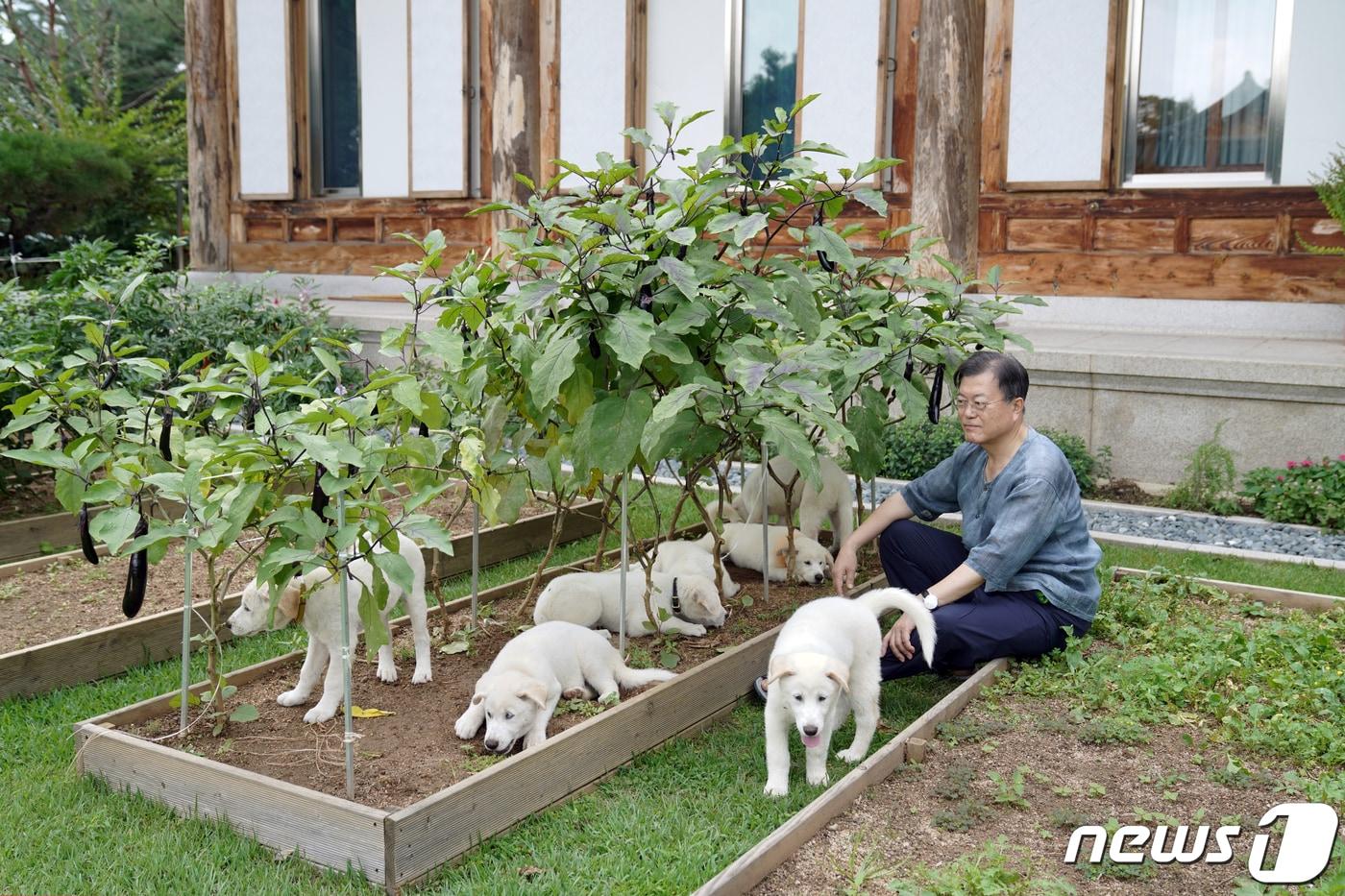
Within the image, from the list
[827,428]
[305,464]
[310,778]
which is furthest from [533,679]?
[827,428]

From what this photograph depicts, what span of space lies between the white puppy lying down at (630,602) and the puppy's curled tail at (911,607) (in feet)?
2.64

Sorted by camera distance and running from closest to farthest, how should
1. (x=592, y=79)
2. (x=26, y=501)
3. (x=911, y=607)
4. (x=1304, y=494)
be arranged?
(x=911, y=607), (x=1304, y=494), (x=26, y=501), (x=592, y=79)

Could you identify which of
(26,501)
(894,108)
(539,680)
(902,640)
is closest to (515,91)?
(894,108)

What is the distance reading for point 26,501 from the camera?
6.86 m

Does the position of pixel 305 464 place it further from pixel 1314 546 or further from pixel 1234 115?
pixel 1234 115

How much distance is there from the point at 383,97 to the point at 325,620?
32.5 feet

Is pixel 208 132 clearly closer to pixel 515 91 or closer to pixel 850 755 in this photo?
pixel 515 91

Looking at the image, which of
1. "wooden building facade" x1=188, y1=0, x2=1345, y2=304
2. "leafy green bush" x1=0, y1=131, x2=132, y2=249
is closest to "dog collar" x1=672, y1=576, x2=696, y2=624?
"wooden building facade" x1=188, y1=0, x2=1345, y2=304

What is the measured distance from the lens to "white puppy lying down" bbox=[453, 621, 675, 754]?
3439 mm

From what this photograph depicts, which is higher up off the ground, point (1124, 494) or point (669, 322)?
point (669, 322)

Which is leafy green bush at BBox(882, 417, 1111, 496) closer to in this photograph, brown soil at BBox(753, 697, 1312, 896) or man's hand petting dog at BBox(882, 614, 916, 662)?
man's hand petting dog at BBox(882, 614, 916, 662)

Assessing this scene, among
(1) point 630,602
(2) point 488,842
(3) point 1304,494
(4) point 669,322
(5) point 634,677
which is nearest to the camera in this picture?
(2) point 488,842

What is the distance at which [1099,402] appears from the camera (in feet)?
24.2

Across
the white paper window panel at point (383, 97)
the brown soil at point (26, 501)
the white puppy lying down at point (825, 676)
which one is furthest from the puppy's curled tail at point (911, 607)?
the white paper window panel at point (383, 97)
